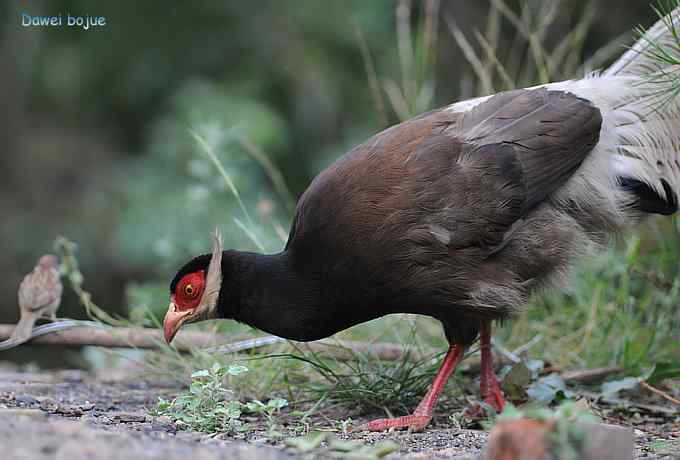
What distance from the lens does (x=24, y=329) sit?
404 centimetres

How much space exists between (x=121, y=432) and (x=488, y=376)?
1.77 metres

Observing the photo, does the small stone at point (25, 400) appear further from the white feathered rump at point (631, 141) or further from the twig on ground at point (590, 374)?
the twig on ground at point (590, 374)

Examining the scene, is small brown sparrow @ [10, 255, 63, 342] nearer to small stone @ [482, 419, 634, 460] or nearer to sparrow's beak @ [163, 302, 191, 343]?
sparrow's beak @ [163, 302, 191, 343]

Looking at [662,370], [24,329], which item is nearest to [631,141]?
[662,370]

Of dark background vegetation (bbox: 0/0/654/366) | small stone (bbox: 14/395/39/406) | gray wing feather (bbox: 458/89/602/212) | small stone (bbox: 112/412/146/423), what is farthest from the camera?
dark background vegetation (bbox: 0/0/654/366)

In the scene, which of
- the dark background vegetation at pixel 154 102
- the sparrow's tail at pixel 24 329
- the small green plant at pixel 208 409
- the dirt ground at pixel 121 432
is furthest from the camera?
the dark background vegetation at pixel 154 102

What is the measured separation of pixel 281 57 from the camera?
7.97 metres

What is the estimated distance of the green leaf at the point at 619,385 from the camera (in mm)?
3863

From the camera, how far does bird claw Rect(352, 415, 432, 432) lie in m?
3.39

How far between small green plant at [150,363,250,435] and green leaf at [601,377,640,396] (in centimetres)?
167

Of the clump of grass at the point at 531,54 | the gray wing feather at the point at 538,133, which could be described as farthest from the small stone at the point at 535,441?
the clump of grass at the point at 531,54

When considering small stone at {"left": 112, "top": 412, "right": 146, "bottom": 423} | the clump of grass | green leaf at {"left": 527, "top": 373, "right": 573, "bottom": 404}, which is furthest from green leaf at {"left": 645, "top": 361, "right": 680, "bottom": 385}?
small stone at {"left": 112, "top": 412, "right": 146, "bottom": 423}

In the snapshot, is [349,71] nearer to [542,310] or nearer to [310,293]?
[542,310]

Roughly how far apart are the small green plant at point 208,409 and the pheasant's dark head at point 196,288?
0.44 meters
